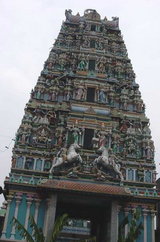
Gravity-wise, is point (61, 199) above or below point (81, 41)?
below

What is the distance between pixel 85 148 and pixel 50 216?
5583 mm

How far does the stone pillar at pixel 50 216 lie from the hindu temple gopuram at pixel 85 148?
0.06 meters

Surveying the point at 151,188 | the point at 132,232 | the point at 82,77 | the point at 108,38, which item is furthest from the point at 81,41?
the point at 132,232

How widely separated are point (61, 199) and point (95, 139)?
467 centimetres

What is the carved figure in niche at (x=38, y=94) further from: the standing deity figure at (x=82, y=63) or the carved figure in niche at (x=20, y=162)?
the carved figure in niche at (x=20, y=162)

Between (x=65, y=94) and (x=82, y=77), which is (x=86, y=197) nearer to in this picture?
→ (x=65, y=94)

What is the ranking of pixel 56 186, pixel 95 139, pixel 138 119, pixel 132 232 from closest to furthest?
1. pixel 132 232
2. pixel 56 186
3. pixel 95 139
4. pixel 138 119

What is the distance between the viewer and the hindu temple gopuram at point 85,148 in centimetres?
1952

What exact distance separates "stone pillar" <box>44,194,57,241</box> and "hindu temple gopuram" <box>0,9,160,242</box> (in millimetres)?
57

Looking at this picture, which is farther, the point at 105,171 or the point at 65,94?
the point at 65,94

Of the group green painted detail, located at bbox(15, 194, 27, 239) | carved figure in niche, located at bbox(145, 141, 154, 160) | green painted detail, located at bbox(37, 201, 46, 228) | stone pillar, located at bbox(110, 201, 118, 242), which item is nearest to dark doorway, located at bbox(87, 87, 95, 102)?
carved figure in niche, located at bbox(145, 141, 154, 160)

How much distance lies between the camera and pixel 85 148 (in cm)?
2230

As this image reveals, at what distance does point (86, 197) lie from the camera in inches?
778

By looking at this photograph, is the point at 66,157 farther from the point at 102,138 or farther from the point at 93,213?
the point at 93,213
